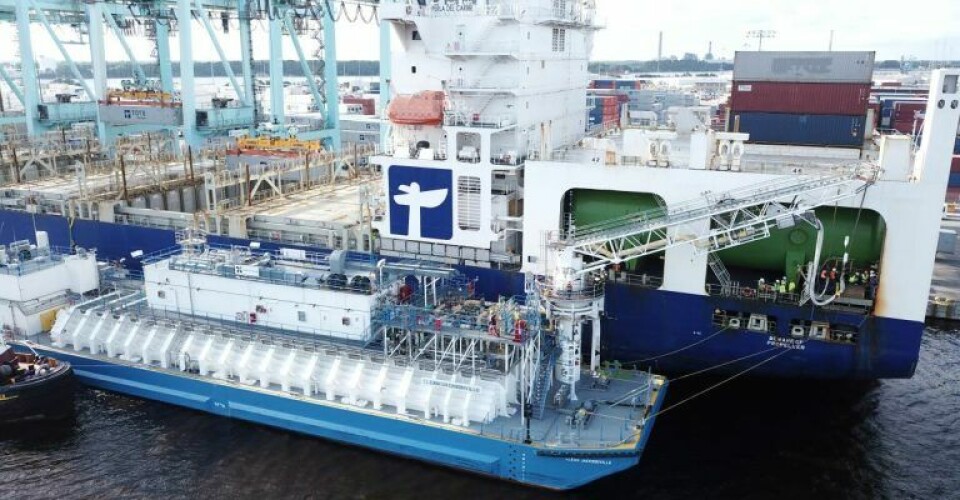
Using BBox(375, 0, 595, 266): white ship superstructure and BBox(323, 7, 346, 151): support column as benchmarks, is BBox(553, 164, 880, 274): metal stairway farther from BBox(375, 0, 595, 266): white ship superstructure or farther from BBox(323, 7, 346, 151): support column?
BBox(323, 7, 346, 151): support column

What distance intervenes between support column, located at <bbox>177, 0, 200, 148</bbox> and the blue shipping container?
2884 cm

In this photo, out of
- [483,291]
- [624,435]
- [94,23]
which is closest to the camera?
[624,435]

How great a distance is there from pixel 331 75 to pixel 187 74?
32.2 feet

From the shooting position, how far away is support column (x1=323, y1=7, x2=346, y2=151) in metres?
45.3

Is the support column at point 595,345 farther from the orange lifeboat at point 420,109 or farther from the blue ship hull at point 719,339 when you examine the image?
the orange lifeboat at point 420,109

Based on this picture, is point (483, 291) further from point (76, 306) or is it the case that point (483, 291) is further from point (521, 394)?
point (76, 306)

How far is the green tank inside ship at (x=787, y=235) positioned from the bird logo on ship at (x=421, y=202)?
4.43 metres

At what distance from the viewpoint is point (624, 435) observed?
18.5m

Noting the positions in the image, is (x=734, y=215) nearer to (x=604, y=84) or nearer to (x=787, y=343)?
(x=787, y=343)

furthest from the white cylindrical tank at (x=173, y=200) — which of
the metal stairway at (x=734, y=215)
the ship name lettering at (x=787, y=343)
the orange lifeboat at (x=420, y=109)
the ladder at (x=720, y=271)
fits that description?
the ship name lettering at (x=787, y=343)

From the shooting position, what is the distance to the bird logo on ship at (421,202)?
24.5m

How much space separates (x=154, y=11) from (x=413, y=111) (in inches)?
1079

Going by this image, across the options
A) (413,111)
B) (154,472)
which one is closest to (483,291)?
(413,111)

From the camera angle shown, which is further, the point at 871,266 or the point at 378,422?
the point at 871,266
